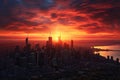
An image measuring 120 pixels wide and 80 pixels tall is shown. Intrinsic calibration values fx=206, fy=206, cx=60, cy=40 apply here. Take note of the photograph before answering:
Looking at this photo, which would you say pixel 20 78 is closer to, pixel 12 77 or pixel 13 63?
pixel 12 77

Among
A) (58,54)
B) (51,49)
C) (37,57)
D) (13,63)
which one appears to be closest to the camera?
(13,63)

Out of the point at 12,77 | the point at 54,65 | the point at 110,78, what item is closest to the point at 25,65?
the point at 54,65

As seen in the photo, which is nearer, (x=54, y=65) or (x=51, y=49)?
(x=54, y=65)

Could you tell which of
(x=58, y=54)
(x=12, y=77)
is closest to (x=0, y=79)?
(x=12, y=77)

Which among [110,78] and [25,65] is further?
[25,65]

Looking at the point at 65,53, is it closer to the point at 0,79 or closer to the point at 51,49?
the point at 51,49

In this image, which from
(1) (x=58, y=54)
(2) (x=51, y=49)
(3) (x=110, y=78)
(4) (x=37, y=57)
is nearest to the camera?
(3) (x=110, y=78)

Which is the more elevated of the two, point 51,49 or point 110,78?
point 51,49

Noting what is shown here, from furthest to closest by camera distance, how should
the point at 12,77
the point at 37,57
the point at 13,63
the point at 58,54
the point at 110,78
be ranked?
the point at 58,54 < the point at 37,57 < the point at 13,63 < the point at 12,77 < the point at 110,78

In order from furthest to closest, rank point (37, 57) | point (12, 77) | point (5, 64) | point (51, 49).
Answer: point (51, 49)
point (37, 57)
point (5, 64)
point (12, 77)
